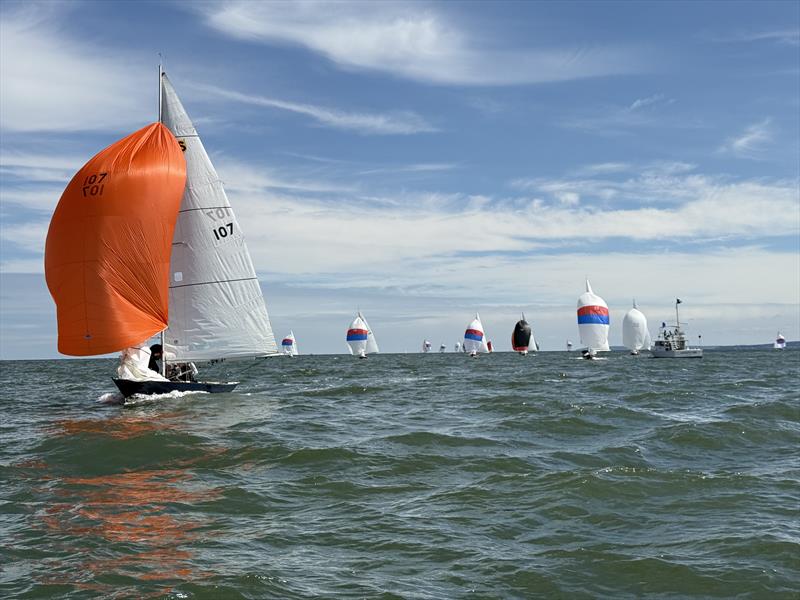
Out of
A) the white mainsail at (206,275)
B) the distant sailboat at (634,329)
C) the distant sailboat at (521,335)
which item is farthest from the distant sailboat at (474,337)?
the white mainsail at (206,275)

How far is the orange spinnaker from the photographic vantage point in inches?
874

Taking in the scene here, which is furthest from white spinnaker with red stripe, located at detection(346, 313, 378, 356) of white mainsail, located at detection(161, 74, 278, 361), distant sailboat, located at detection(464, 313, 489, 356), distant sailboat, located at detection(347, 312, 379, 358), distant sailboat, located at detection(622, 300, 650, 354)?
white mainsail, located at detection(161, 74, 278, 361)

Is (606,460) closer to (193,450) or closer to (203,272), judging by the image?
(193,450)

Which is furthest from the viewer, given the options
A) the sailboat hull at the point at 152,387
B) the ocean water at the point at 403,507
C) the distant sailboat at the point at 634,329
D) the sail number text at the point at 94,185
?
the distant sailboat at the point at 634,329

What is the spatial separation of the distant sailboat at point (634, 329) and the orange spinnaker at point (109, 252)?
83.7 meters

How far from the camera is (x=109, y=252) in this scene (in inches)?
875

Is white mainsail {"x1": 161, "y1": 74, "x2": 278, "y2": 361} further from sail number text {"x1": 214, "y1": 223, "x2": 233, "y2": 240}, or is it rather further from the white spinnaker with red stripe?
the white spinnaker with red stripe

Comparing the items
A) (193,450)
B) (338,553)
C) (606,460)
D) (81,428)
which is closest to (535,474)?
(606,460)

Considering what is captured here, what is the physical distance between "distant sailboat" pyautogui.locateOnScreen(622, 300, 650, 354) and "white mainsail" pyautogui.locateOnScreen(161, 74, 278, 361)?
263ft

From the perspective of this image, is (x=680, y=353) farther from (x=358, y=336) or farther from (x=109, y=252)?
(x=109, y=252)

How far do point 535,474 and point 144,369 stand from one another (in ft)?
54.1

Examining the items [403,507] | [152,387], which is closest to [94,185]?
[152,387]

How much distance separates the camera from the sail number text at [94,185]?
2234 cm

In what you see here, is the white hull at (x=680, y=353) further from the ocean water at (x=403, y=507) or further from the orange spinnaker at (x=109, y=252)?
the orange spinnaker at (x=109, y=252)
